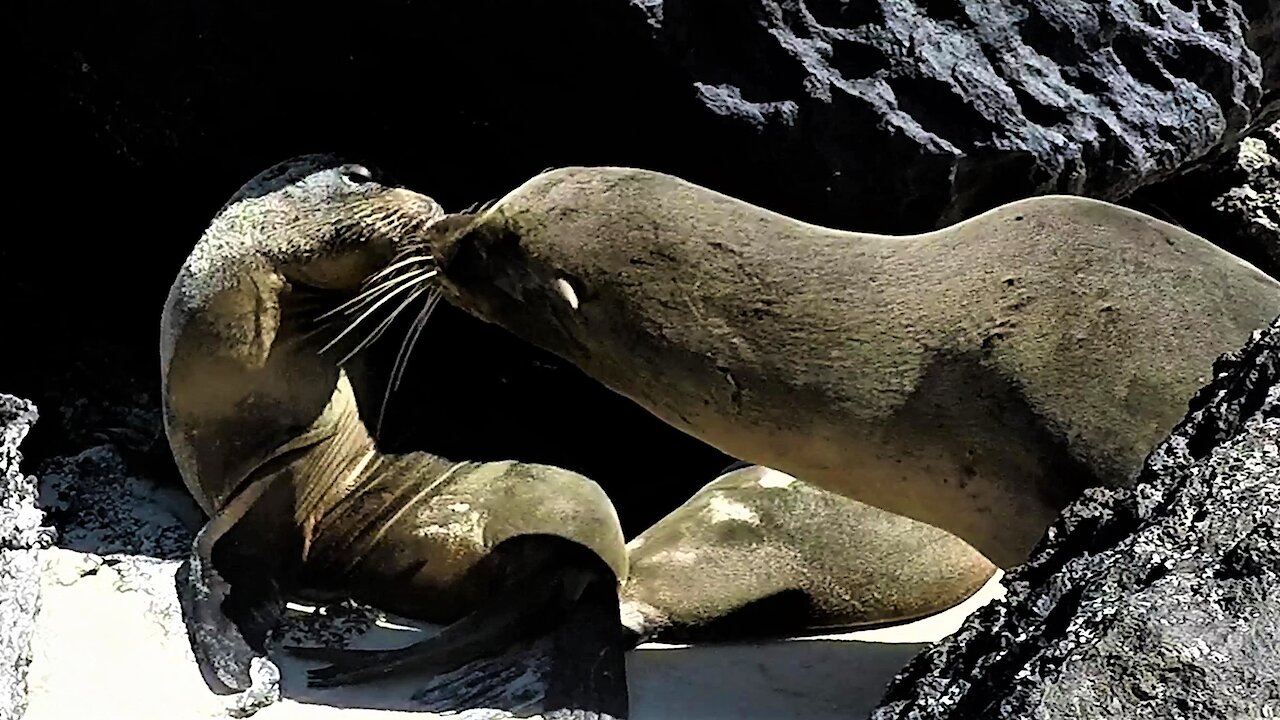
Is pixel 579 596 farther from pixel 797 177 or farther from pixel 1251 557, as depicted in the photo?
pixel 1251 557


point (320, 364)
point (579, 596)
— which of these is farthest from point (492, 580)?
point (320, 364)

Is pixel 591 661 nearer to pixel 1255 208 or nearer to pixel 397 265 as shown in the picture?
pixel 397 265

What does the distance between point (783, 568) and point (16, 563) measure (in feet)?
5.40

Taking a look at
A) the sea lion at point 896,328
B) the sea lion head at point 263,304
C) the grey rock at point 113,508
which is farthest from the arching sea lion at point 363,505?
the sea lion at point 896,328

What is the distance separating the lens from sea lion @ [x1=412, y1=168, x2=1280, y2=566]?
2.99 m

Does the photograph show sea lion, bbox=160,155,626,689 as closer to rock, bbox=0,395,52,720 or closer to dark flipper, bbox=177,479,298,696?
dark flipper, bbox=177,479,298,696

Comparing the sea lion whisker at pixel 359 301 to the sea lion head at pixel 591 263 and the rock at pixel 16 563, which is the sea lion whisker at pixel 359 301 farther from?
the rock at pixel 16 563

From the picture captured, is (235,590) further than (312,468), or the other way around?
(312,468)

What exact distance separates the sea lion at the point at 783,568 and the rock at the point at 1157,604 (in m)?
1.57

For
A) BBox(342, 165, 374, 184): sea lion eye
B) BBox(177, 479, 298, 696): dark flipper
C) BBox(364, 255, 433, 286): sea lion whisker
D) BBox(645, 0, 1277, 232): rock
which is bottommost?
BBox(177, 479, 298, 696): dark flipper

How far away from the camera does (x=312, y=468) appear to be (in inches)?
143

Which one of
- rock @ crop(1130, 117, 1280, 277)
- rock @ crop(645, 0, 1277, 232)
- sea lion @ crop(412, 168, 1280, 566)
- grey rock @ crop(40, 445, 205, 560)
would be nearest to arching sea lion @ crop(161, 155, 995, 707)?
grey rock @ crop(40, 445, 205, 560)

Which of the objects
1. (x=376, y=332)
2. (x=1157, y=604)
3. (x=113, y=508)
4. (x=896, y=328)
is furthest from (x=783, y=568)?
(x=1157, y=604)

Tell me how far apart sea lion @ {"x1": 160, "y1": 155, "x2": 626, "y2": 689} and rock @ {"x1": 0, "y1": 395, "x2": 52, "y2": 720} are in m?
0.65
